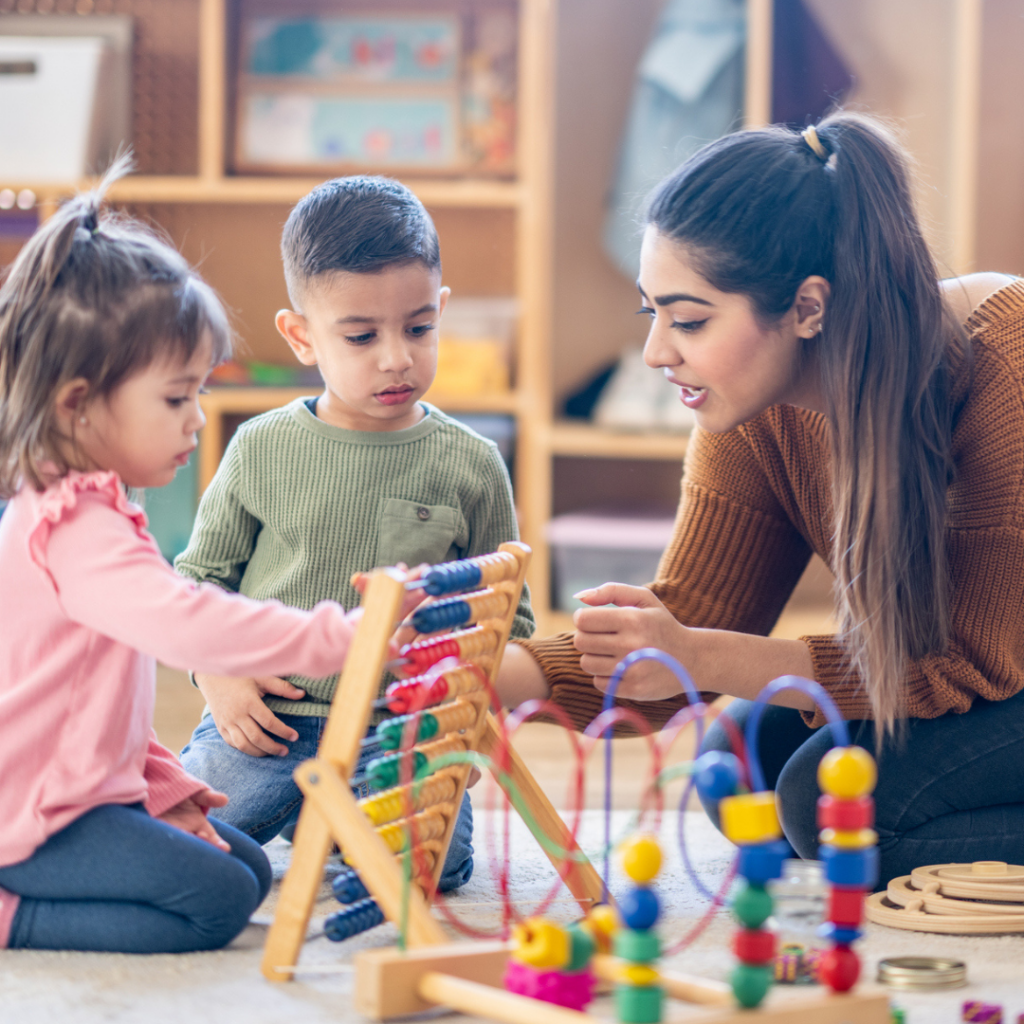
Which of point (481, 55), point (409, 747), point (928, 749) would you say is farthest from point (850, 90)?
point (409, 747)

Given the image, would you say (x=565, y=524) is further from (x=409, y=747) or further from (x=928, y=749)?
(x=409, y=747)

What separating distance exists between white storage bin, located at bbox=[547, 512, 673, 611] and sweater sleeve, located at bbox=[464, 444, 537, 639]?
4.00 ft

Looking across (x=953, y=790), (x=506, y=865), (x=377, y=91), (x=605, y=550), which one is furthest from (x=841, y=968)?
(x=377, y=91)

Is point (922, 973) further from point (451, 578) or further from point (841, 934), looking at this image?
point (451, 578)

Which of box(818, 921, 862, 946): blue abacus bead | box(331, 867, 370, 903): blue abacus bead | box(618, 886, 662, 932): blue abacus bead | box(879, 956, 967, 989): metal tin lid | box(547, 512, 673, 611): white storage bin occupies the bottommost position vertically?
box(547, 512, 673, 611): white storage bin

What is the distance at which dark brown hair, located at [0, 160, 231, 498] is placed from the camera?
108 cm

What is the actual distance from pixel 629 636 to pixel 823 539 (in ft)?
1.19

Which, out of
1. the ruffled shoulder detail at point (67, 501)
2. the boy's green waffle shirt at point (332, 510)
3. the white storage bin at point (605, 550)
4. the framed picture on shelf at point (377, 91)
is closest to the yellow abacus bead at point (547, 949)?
the ruffled shoulder detail at point (67, 501)

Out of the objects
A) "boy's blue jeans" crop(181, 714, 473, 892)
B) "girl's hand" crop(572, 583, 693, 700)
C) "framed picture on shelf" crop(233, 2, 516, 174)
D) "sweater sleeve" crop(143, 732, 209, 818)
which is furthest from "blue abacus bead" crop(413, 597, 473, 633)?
"framed picture on shelf" crop(233, 2, 516, 174)

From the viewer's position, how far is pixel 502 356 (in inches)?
110

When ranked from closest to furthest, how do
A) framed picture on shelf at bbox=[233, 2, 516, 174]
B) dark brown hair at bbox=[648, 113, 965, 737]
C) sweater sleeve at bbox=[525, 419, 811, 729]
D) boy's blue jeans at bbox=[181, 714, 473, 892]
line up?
dark brown hair at bbox=[648, 113, 965, 737]
boy's blue jeans at bbox=[181, 714, 473, 892]
sweater sleeve at bbox=[525, 419, 811, 729]
framed picture on shelf at bbox=[233, 2, 516, 174]

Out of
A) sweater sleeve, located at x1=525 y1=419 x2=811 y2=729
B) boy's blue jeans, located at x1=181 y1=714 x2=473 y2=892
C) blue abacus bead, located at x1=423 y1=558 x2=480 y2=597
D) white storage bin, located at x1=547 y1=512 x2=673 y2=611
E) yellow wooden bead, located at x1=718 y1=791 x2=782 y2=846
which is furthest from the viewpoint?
white storage bin, located at x1=547 y1=512 x2=673 y2=611

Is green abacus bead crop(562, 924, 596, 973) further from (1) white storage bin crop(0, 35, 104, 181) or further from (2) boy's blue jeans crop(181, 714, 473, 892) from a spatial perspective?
(1) white storage bin crop(0, 35, 104, 181)

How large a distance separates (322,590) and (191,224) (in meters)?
1.75
